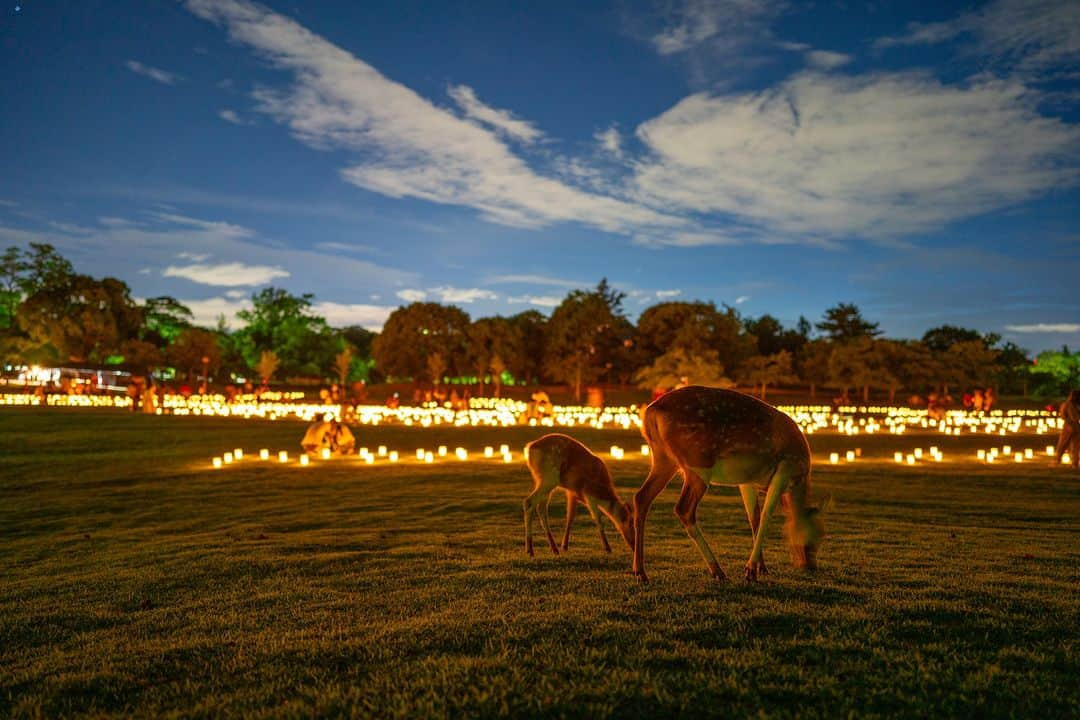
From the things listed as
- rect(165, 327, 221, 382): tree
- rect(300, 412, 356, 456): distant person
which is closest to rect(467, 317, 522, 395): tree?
rect(165, 327, 221, 382): tree

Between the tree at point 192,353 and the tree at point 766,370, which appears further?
the tree at point 192,353

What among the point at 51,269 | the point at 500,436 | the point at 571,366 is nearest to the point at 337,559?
the point at 500,436

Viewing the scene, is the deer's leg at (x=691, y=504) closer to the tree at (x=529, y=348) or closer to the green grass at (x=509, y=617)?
the green grass at (x=509, y=617)

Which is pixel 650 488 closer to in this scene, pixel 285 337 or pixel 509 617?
pixel 509 617

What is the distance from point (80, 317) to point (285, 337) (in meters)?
21.5

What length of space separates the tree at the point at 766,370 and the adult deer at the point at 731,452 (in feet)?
209

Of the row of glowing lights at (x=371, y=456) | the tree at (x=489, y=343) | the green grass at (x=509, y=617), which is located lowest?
the row of glowing lights at (x=371, y=456)

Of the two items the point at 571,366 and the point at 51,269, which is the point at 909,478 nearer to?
the point at 571,366

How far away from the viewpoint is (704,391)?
6609 millimetres

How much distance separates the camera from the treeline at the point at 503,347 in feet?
227

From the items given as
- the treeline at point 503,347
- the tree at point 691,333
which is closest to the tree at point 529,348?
the treeline at point 503,347

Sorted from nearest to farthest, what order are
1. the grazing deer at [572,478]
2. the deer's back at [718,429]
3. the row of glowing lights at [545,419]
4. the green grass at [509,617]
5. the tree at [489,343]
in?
the green grass at [509,617]
the deer's back at [718,429]
the grazing deer at [572,478]
the row of glowing lights at [545,419]
the tree at [489,343]

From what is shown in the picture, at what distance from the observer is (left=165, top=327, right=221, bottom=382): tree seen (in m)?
75.4

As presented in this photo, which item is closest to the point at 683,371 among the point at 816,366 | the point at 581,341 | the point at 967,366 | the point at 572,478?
the point at 581,341
